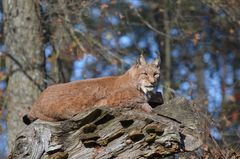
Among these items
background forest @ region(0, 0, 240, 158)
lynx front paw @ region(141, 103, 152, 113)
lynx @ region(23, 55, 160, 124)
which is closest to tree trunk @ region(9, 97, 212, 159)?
lynx front paw @ region(141, 103, 152, 113)

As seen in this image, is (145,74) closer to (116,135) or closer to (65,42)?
(116,135)

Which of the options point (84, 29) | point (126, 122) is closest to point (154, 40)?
point (84, 29)

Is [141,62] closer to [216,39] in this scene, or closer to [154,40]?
[216,39]

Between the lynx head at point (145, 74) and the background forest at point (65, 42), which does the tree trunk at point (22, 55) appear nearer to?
the background forest at point (65, 42)

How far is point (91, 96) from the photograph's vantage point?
779cm

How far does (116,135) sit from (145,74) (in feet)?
4.28

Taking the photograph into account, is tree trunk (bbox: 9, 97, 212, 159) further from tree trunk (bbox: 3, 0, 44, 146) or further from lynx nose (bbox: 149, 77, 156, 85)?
tree trunk (bbox: 3, 0, 44, 146)

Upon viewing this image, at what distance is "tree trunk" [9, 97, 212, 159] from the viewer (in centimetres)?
687

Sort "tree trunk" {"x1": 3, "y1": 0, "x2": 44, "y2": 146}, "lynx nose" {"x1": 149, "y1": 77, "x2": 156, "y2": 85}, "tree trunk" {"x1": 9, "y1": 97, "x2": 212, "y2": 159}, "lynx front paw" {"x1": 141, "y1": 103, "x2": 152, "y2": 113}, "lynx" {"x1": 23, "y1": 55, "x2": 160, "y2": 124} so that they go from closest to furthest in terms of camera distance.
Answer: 1. "tree trunk" {"x1": 9, "y1": 97, "x2": 212, "y2": 159}
2. "lynx front paw" {"x1": 141, "y1": 103, "x2": 152, "y2": 113}
3. "lynx" {"x1": 23, "y1": 55, "x2": 160, "y2": 124}
4. "lynx nose" {"x1": 149, "y1": 77, "x2": 156, "y2": 85}
5. "tree trunk" {"x1": 3, "y1": 0, "x2": 44, "y2": 146}

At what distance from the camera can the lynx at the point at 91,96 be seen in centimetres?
773

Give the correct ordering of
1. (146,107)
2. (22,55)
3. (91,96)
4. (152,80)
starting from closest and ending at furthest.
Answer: (146,107) → (91,96) → (152,80) → (22,55)

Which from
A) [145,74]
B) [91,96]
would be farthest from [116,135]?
[145,74]

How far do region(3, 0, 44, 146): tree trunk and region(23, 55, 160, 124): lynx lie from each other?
3.50 m

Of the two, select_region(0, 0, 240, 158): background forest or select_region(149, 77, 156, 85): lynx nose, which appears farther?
select_region(0, 0, 240, 158): background forest
